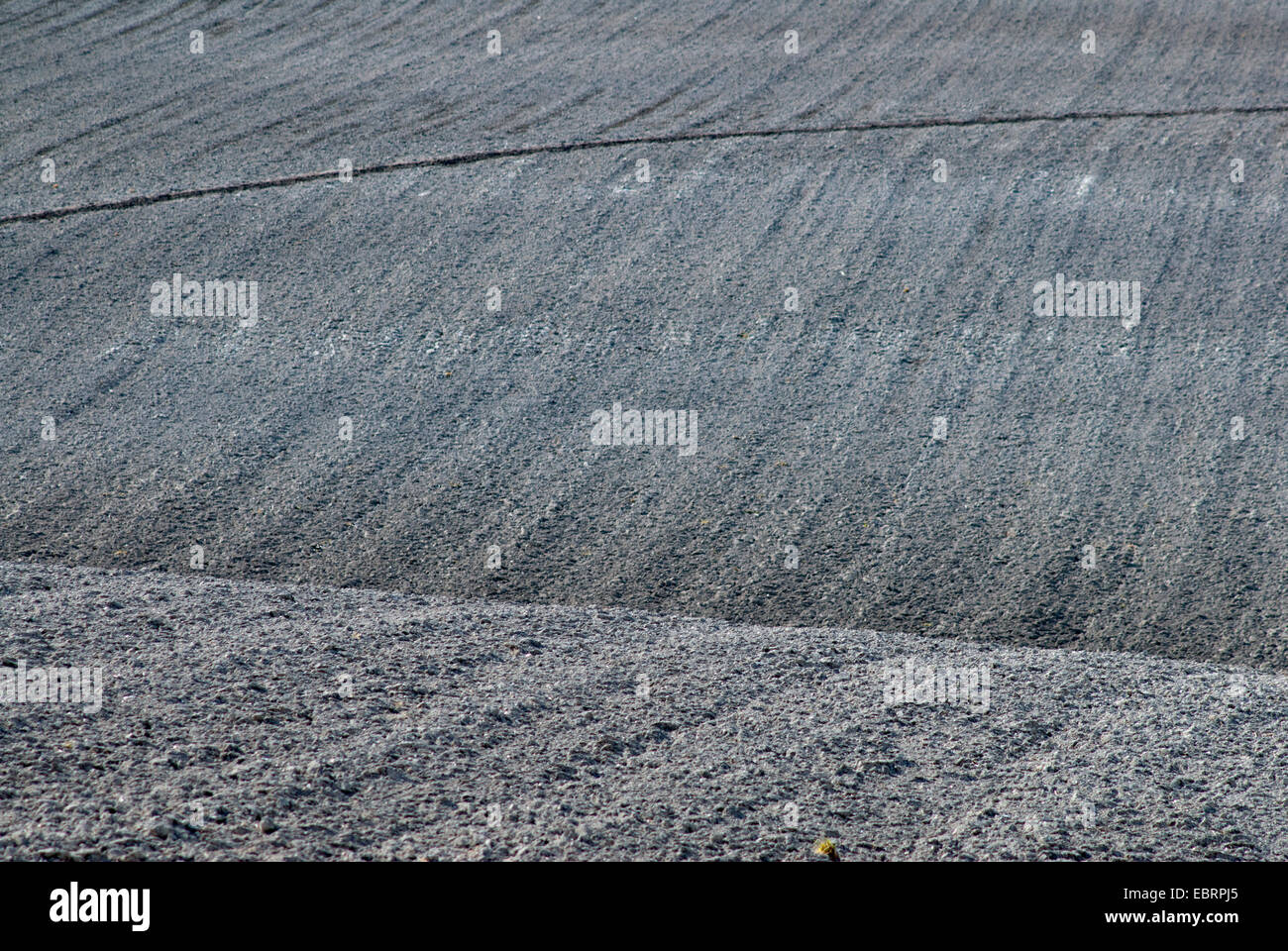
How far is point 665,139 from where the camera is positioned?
1407cm

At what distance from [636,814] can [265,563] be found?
3.69 meters

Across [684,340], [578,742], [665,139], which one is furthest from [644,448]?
[665,139]

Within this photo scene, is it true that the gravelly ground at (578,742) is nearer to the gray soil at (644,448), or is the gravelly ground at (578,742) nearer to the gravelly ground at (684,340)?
the gray soil at (644,448)

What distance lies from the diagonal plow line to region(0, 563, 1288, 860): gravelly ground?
756cm

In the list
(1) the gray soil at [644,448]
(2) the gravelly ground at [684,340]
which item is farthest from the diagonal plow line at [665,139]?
(2) the gravelly ground at [684,340]

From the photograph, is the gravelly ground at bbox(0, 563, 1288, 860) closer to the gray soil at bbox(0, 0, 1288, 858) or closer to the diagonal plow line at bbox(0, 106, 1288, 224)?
the gray soil at bbox(0, 0, 1288, 858)

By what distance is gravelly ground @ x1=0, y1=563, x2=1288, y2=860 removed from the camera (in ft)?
13.1

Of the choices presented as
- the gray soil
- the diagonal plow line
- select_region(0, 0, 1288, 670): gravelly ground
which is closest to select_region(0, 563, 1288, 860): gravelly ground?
the gray soil

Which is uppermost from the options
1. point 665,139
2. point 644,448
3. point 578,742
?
point 665,139

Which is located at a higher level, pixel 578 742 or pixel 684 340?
pixel 684 340

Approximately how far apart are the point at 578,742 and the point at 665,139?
10.7 meters

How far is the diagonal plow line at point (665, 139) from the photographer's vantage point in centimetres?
1254

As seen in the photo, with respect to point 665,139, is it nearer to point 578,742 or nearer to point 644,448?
point 644,448

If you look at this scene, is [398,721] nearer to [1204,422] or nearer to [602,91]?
[1204,422]
